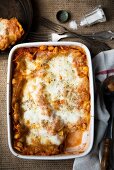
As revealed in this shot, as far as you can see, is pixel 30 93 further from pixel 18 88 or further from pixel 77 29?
pixel 77 29

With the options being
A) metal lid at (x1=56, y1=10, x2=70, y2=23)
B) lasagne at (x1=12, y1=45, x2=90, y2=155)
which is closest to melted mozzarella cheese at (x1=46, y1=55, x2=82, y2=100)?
lasagne at (x1=12, y1=45, x2=90, y2=155)

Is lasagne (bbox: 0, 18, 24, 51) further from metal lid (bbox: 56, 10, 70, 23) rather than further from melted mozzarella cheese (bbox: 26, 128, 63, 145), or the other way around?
melted mozzarella cheese (bbox: 26, 128, 63, 145)

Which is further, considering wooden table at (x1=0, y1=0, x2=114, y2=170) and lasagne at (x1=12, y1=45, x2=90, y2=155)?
wooden table at (x1=0, y1=0, x2=114, y2=170)

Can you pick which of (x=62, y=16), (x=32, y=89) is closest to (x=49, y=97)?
(x=32, y=89)

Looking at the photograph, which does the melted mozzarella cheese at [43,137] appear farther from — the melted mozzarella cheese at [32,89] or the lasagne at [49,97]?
the melted mozzarella cheese at [32,89]

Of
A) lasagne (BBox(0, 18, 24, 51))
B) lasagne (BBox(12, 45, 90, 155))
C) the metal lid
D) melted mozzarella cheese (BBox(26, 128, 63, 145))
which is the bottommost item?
melted mozzarella cheese (BBox(26, 128, 63, 145))

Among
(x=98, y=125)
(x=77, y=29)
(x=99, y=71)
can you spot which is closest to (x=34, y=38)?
(x=77, y=29)
